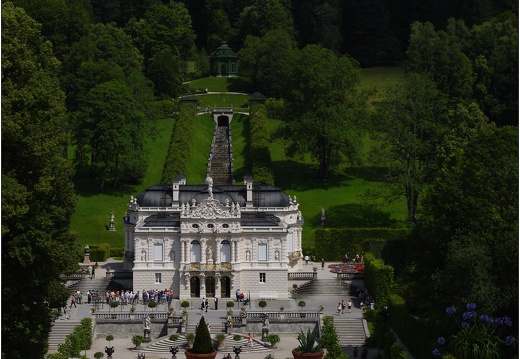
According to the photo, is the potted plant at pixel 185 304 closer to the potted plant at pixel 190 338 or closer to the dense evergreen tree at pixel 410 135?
the potted plant at pixel 190 338

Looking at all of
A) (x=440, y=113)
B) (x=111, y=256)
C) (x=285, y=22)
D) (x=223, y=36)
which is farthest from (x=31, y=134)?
(x=223, y=36)

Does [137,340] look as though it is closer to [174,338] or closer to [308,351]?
[174,338]

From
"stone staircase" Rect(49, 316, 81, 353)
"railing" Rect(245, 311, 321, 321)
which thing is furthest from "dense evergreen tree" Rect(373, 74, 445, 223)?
"stone staircase" Rect(49, 316, 81, 353)

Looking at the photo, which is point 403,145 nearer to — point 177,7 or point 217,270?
point 217,270

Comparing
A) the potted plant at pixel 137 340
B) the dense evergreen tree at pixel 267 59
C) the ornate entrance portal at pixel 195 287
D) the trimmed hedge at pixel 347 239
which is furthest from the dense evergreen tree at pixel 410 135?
the dense evergreen tree at pixel 267 59

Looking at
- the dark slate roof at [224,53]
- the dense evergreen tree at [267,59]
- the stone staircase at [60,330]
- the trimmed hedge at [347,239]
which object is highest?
the dark slate roof at [224,53]
